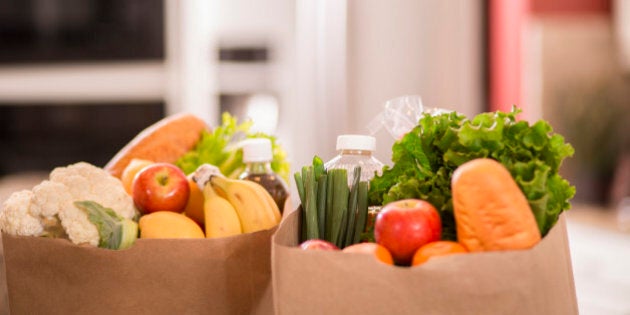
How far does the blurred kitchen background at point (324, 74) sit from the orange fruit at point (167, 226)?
45 centimetres

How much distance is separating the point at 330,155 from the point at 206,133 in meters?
0.97

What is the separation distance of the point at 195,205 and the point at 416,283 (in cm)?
42

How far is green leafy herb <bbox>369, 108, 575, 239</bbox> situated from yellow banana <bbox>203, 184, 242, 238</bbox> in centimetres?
19

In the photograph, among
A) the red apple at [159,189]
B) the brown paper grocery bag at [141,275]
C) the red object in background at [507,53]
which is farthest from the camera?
the red object in background at [507,53]

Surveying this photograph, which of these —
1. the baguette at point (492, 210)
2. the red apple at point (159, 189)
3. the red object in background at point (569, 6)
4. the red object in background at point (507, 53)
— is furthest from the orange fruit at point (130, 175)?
the red object in background at point (569, 6)

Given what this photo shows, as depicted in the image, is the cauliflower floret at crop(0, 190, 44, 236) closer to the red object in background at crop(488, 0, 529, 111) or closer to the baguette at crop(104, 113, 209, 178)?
the baguette at crop(104, 113, 209, 178)

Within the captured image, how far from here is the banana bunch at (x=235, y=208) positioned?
2.90 feet

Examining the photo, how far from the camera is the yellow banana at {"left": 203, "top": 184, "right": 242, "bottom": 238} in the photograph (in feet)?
2.89

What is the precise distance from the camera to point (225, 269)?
0.81 meters

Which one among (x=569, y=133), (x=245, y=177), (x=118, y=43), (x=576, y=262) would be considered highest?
(x=118, y=43)

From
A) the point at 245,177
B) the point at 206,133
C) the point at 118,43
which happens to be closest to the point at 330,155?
the point at 206,133

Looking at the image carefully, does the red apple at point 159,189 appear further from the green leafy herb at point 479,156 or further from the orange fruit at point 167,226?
the green leafy herb at point 479,156

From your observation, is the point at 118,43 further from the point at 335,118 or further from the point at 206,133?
the point at 206,133

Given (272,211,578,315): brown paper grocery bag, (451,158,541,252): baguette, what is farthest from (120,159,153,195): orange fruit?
(451,158,541,252): baguette
